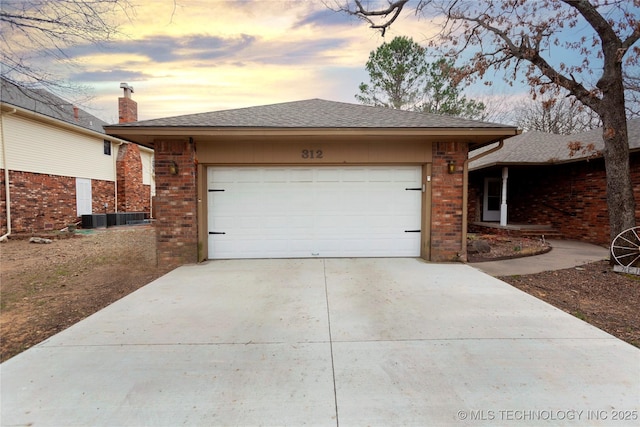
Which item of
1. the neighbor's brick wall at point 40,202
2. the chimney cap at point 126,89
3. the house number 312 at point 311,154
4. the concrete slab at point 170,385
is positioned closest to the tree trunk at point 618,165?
the house number 312 at point 311,154

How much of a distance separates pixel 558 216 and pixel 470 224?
9.87 ft

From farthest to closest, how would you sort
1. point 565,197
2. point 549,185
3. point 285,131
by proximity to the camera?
point 549,185 < point 565,197 < point 285,131

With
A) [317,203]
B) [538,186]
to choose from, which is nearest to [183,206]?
[317,203]

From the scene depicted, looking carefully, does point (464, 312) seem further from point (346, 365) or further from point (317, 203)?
point (317, 203)

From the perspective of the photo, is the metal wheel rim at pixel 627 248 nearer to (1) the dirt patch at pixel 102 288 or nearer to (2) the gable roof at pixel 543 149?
(1) the dirt patch at pixel 102 288

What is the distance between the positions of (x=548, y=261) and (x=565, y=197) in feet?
17.4

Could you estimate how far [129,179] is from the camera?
56.2 ft

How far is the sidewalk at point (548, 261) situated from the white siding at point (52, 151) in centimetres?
1488

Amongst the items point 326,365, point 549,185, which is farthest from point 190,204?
Result: point 549,185

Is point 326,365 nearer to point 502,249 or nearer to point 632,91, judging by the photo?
point 502,249

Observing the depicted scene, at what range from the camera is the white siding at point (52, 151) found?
36.4ft

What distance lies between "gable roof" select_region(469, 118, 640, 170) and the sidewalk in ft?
9.46

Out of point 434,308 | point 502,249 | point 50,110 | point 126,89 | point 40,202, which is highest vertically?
point 126,89

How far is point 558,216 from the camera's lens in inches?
434
